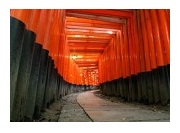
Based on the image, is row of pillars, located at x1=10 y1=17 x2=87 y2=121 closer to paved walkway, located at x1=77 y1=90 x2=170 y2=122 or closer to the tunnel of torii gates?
the tunnel of torii gates

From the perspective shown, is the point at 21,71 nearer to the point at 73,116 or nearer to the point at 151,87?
the point at 73,116

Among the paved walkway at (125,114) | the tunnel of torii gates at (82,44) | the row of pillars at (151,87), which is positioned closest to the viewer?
the tunnel of torii gates at (82,44)

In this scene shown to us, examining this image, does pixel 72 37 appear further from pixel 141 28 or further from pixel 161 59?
pixel 161 59

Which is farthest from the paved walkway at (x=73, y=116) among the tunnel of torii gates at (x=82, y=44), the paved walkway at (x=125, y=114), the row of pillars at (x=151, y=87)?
the row of pillars at (x=151, y=87)

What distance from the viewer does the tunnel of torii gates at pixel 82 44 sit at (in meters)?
1.98

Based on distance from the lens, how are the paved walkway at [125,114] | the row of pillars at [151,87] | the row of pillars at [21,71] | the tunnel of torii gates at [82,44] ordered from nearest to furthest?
the row of pillars at [21,71], the tunnel of torii gates at [82,44], the paved walkway at [125,114], the row of pillars at [151,87]

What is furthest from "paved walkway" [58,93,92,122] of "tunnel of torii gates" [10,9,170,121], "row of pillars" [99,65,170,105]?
"row of pillars" [99,65,170,105]

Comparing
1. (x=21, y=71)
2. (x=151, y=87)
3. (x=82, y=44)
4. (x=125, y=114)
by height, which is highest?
(x=82, y=44)

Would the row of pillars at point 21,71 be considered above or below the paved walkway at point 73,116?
above

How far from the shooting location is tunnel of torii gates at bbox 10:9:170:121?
6.48 feet

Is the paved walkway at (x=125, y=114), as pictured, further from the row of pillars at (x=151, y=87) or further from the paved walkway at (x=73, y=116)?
the row of pillars at (x=151, y=87)

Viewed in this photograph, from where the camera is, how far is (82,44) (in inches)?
388

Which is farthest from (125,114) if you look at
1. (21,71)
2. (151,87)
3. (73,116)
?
(151,87)
